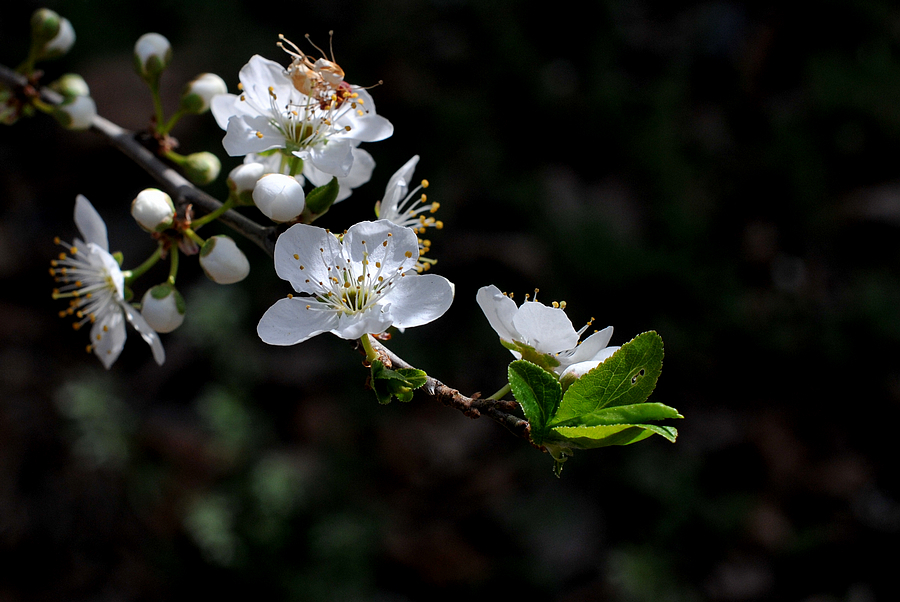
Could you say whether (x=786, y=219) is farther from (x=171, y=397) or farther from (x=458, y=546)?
(x=171, y=397)

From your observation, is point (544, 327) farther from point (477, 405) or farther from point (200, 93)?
point (200, 93)

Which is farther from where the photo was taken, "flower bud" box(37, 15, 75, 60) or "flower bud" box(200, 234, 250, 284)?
"flower bud" box(37, 15, 75, 60)

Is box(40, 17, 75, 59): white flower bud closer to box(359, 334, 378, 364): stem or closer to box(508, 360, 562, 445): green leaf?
box(359, 334, 378, 364): stem

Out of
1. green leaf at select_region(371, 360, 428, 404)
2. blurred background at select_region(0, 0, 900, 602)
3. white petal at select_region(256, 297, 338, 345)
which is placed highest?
green leaf at select_region(371, 360, 428, 404)

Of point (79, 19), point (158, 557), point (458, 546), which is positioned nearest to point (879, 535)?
point (458, 546)

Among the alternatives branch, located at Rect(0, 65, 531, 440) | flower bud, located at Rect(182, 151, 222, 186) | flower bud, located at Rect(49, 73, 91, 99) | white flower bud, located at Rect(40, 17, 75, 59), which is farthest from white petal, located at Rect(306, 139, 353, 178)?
white flower bud, located at Rect(40, 17, 75, 59)

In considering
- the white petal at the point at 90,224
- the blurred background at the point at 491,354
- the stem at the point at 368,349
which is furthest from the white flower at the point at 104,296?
the blurred background at the point at 491,354

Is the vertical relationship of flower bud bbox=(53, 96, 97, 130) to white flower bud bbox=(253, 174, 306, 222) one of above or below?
below
